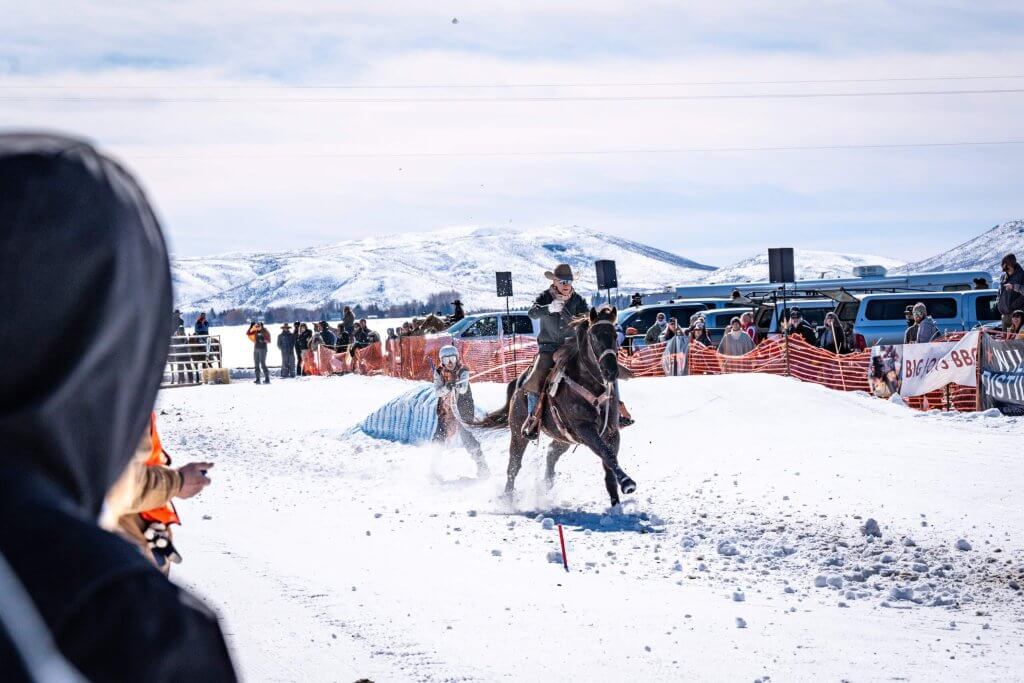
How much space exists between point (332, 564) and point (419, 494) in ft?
16.6

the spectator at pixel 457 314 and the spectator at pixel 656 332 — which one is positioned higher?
the spectator at pixel 457 314

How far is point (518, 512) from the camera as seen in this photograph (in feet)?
41.8

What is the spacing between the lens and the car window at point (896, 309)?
25.7 metres

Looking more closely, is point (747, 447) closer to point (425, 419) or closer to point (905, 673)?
point (425, 419)

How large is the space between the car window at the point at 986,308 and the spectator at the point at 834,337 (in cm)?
352

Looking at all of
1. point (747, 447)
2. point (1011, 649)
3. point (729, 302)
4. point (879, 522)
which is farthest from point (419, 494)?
point (729, 302)

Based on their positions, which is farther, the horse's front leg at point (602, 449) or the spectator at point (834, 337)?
the spectator at point (834, 337)

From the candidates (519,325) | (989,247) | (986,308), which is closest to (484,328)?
(519,325)

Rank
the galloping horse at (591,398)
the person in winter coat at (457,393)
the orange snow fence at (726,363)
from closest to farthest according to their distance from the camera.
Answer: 1. the galloping horse at (591,398)
2. the person in winter coat at (457,393)
3. the orange snow fence at (726,363)

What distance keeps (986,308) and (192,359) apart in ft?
84.7

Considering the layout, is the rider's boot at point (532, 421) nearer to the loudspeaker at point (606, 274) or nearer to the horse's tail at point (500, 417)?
the horse's tail at point (500, 417)

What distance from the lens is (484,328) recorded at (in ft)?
104

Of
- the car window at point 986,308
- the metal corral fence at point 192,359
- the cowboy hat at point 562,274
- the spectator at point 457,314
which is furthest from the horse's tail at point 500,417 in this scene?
the metal corral fence at point 192,359

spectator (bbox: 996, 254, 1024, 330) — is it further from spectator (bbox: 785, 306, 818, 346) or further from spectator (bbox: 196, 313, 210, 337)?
spectator (bbox: 196, 313, 210, 337)
